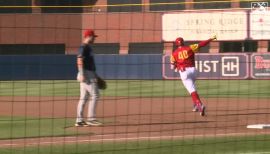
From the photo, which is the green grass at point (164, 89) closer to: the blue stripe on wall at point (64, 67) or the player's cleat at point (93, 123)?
the blue stripe on wall at point (64, 67)

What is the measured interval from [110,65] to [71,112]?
16.8 m

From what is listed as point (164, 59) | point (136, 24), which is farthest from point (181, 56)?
point (136, 24)

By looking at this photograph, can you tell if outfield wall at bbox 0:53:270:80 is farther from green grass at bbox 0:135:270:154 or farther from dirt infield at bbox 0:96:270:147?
green grass at bbox 0:135:270:154

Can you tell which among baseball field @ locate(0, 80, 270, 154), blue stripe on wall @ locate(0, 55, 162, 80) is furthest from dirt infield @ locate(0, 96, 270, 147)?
blue stripe on wall @ locate(0, 55, 162, 80)

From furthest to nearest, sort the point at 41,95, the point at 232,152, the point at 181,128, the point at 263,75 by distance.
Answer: the point at 263,75, the point at 41,95, the point at 181,128, the point at 232,152

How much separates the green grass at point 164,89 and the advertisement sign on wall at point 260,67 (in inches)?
20.7

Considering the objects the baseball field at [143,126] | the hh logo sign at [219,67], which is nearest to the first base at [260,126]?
the baseball field at [143,126]

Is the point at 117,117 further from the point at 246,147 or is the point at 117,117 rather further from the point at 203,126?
the point at 246,147

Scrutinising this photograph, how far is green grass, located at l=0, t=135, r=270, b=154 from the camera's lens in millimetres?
9953

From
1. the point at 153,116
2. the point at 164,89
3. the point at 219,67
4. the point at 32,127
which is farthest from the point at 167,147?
the point at 219,67

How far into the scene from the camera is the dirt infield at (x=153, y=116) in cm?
1176

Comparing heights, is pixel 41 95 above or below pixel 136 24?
below

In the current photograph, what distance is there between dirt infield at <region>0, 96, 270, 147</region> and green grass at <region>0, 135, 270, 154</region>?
0.51m

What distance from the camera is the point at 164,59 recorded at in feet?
108
